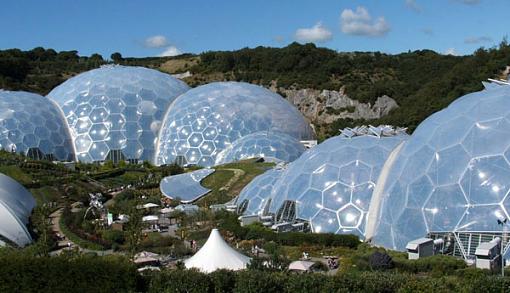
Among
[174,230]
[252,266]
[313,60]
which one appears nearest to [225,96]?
[174,230]

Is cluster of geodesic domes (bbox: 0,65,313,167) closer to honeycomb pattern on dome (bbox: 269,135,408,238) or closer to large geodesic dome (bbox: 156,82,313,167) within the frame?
large geodesic dome (bbox: 156,82,313,167)

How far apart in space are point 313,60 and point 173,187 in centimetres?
5429

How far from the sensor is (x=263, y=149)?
41.2 metres

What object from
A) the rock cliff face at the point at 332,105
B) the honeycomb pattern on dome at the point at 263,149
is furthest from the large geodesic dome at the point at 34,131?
the rock cliff face at the point at 332,105

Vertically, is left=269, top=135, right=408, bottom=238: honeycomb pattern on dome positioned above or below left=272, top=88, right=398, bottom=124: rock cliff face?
below

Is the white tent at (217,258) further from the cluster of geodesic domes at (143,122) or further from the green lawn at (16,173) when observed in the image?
the cluster of geodesic domes at (143,122)

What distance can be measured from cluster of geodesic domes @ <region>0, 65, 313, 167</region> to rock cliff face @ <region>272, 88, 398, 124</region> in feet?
76.8

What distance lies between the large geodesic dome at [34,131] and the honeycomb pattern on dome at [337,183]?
2664cm

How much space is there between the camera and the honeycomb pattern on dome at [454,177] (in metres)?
18.0

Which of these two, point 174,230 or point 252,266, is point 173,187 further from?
point 252,266

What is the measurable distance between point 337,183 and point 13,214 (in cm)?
1282

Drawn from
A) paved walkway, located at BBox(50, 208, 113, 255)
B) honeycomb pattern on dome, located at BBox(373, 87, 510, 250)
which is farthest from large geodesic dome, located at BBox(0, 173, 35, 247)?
honeycomb pattern on dome, located at BBox(373, 87, 510, 250)

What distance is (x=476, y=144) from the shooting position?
1920 cm

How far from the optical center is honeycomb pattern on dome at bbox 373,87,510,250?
1795 centimetres
